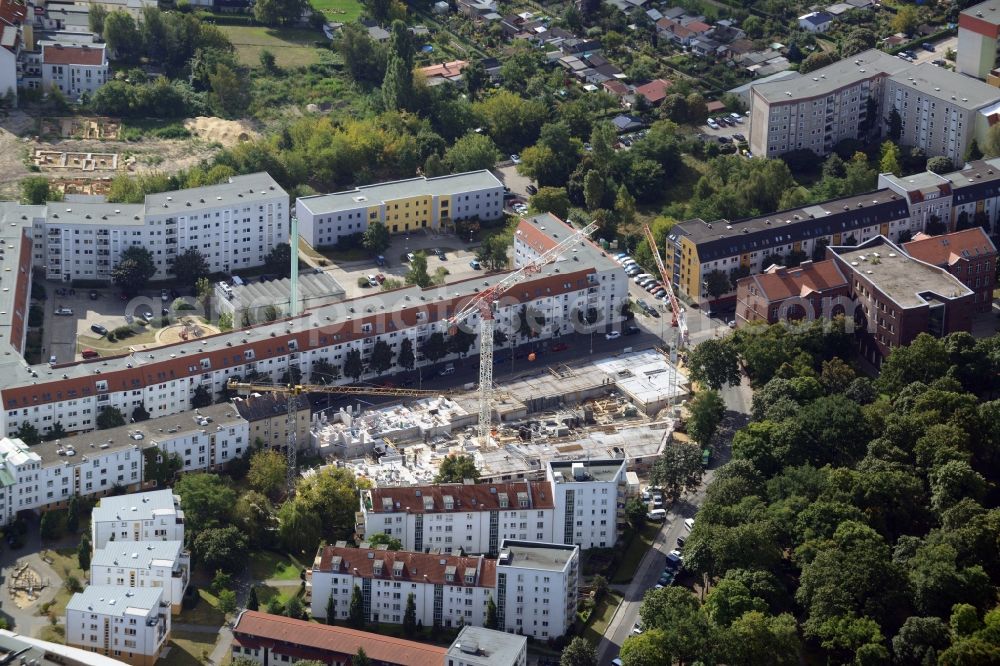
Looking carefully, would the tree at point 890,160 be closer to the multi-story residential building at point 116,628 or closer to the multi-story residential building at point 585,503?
the multi-story residential building at point 585,503

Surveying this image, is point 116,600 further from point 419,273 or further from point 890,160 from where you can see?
point 890,160

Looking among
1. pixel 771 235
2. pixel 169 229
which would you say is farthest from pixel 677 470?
pixel 169 229

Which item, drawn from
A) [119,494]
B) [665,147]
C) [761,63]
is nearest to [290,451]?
[119,494]

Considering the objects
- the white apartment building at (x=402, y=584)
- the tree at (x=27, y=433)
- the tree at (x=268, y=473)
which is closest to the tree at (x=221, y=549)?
the white apartment building at (x=402, y=584)

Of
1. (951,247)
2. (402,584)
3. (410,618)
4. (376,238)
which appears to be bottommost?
(410,618)

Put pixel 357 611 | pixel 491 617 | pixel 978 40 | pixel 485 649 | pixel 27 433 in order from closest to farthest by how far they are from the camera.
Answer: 1. pixel 485 649
2. pixel 491 617
3. pixel 357 611
4. pixel 27 433
5. pixel 978 40

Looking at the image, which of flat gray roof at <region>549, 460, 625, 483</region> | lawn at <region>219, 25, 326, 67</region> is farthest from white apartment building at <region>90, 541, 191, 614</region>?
lawn at <region>219, 25, 326, 67</region>
